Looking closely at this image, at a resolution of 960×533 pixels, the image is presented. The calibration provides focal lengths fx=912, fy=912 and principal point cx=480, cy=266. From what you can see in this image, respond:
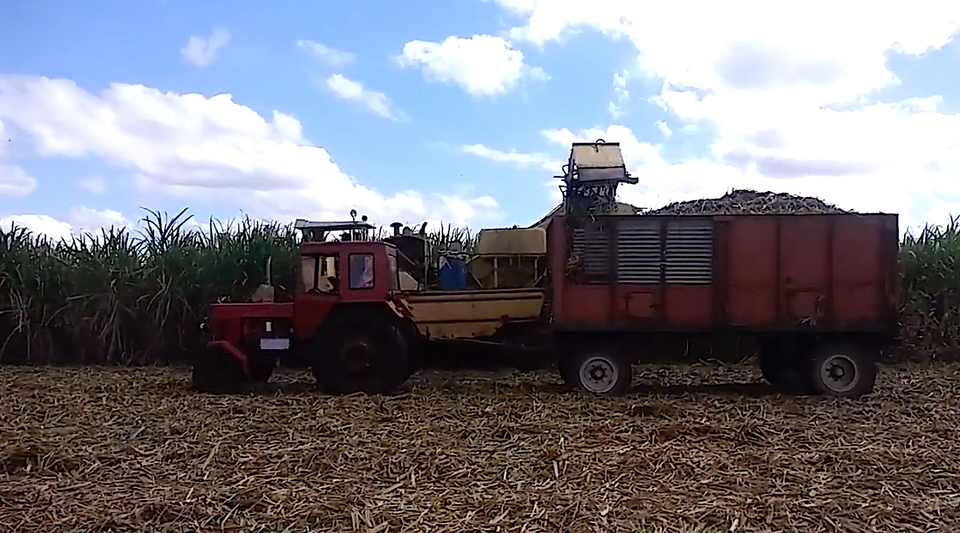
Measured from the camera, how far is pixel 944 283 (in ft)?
48.3

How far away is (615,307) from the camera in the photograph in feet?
33.6

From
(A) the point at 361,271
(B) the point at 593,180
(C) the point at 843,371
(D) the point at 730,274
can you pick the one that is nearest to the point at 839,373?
(C) the point at 843,371

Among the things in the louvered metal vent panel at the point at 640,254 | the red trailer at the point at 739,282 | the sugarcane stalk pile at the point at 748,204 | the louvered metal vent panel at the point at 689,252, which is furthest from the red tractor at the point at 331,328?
the sugarcane stalk pile at the point at 748,204

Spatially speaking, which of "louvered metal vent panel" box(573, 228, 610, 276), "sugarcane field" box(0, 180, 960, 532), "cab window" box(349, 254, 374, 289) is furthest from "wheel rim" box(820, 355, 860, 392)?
"cab window" box(349, 254, 374, 289)

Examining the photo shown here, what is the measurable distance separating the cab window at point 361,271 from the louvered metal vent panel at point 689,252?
11.1 feet

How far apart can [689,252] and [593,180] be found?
3.06 m

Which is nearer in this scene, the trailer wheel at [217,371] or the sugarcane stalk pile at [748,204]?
the trailer wheel at [217,371]

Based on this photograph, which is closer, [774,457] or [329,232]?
[774,457]

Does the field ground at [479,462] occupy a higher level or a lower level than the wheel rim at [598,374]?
lower

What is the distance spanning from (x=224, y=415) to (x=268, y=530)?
3995mm

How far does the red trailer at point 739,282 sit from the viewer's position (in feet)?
33.2

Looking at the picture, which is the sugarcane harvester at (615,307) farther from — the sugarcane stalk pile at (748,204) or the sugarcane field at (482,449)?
the sugarcane stalk pile at (748,204)

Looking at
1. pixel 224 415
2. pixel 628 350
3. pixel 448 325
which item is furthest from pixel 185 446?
pixel 628 350

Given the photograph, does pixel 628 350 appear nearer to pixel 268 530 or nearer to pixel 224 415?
pixel 224 415
